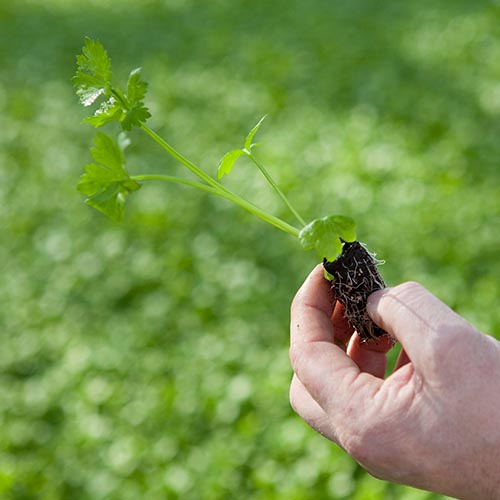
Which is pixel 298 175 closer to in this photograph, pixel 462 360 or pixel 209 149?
pixel 209 149

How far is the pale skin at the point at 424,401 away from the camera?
1.36 meters

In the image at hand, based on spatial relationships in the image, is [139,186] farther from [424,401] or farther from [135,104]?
[424,401]

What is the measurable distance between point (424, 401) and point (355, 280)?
13.1 inches

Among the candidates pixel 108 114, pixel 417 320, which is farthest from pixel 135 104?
pixel 417 320

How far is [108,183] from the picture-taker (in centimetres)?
153

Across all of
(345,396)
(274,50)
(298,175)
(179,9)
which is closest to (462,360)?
(345,396)

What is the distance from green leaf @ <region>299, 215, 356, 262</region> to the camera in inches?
57.1

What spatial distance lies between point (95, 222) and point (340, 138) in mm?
1833

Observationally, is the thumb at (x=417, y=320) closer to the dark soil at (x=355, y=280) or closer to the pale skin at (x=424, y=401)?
the pale skin at (x=424, y=401)

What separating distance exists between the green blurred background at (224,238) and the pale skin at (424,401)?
5.17ft

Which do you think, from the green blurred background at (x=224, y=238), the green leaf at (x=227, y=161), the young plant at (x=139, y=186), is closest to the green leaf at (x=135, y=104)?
the young plant at (x=139, y=186)

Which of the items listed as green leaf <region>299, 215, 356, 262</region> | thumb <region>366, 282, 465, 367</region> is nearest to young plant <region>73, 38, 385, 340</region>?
green leaf <region>299, 215, 356, 262</region>

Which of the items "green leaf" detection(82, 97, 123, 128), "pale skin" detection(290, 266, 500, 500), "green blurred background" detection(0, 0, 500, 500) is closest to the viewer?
"pale skin" detection(290, 266, 500, 500)

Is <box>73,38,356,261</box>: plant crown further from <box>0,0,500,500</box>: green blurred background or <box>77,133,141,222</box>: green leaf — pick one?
<box>0,0,500,500</box>: green blurred background
